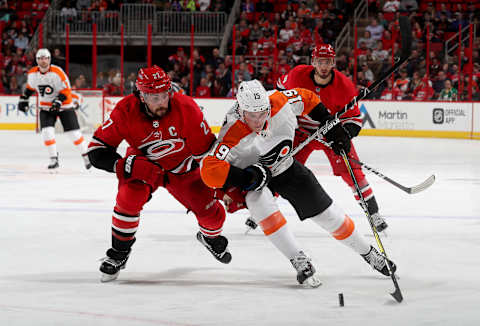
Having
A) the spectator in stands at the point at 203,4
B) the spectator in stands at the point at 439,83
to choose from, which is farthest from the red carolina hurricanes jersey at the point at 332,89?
the spectator in stands at the point at 203,4

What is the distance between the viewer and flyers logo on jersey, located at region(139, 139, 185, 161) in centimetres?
371

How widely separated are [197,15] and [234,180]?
13.6m

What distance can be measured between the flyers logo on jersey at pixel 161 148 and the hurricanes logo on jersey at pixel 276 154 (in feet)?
1.51

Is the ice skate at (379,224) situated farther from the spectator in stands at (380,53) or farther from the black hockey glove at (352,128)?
the spectator in stands at (380,53)

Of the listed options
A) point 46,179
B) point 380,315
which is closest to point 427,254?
point 380,315

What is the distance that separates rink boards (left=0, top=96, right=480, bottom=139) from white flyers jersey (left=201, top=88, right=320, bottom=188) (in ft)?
32.6

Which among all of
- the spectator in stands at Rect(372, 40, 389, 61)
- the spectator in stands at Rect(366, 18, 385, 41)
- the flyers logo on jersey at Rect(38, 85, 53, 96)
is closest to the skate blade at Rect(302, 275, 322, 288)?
the flyers logo on jersey at Rect(38, 85, 53, 96)

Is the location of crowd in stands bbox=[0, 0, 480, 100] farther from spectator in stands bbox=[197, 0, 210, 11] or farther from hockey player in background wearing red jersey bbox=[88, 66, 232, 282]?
hockey player in background wearing red jersey bbox=[88, 66, 232, 282]

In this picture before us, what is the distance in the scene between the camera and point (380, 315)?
296 cm

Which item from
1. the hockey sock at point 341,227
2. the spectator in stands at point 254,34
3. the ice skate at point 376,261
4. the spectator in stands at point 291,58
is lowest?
the spectator in stands at point 291,58

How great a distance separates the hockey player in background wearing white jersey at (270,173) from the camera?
3353 millimetres

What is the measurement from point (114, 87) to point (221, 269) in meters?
11.2

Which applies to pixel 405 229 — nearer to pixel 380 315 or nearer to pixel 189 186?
pixel 189 186

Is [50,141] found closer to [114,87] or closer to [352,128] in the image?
[352,128]
